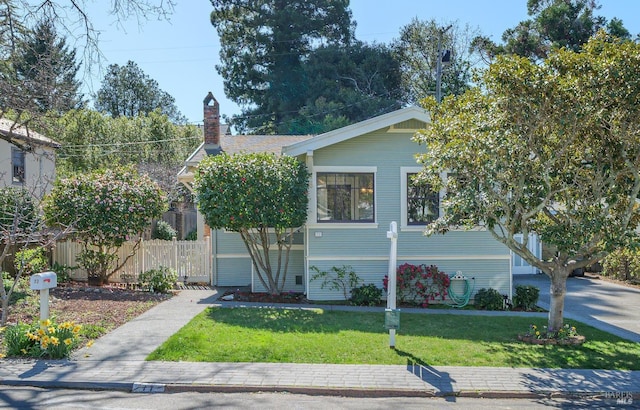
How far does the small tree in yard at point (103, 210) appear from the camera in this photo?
1342 centimetres

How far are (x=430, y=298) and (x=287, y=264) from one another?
3875 mm

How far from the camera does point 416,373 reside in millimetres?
7223

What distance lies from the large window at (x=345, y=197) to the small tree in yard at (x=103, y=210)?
5.01 metres

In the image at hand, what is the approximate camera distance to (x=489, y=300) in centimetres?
1266

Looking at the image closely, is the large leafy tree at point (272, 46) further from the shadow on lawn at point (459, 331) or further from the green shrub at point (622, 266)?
the shadow on lawn at point (459, 331)

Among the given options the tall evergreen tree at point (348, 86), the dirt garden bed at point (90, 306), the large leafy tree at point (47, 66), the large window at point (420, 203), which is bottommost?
the dirt garden bed at point (90, 306)

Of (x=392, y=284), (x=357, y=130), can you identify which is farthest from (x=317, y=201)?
(x=392, y=284)

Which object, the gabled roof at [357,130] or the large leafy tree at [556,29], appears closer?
the gabled roof at [357,130]

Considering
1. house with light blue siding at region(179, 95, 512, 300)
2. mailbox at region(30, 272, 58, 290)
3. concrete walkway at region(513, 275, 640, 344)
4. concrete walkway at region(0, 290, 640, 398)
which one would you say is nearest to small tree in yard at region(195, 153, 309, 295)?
house with light blue siding at region(179, 95, 512, 300)

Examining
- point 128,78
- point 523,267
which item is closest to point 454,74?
point 523,267

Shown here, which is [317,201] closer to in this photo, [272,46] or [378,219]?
[378,219]

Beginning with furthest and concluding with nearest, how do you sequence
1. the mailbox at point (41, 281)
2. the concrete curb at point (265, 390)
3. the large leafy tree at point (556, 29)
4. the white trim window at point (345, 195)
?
the large leafy tree at point (556, 29), the white trim window at point (345, 195), the mailbox at point (41, 281), the concrete curb at point (265, 390)

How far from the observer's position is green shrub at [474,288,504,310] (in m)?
12.6

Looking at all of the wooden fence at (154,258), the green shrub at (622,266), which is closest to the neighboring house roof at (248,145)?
the wooden fence at (154,258)
